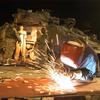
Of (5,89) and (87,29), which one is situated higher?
(87,29)

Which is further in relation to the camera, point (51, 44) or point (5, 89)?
point (51, 44)

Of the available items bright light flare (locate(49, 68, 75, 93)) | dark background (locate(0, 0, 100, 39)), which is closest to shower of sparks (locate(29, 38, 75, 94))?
bright light flare (locate(49, 68, 75, 93))

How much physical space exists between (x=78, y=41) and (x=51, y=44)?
168 cm

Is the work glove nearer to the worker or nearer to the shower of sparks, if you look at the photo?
the shower of sparks

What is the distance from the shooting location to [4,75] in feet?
22.7

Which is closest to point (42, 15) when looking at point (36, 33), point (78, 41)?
point (36, 33)

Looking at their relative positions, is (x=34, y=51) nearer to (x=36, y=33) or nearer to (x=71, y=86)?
(x=36, y=33)

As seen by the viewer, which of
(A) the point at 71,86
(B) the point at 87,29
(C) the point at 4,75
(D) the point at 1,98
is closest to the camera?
(D) the point at 1,98

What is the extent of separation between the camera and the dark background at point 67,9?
1072 cm

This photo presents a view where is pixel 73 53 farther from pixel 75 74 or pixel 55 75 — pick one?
pixel 75 74

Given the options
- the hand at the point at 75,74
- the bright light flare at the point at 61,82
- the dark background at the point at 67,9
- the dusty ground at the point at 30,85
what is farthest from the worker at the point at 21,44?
the hand at the point at 75,74

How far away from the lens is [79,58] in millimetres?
7000

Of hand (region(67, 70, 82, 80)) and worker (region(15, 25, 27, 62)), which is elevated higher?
worker (region(15, 25, 27, 62))

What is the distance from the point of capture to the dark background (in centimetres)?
1072
